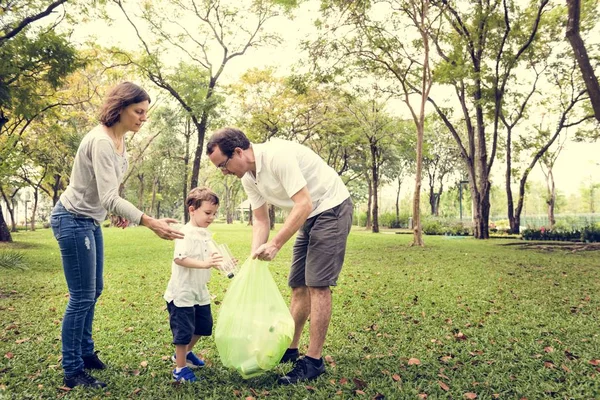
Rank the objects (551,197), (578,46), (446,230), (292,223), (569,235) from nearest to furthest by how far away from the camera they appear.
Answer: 1. (292,223)
2. (578,46)
3. (569,235)
4. (446,230)
5. (551,197)

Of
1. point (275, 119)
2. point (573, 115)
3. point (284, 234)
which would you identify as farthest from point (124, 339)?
point (573, 115)

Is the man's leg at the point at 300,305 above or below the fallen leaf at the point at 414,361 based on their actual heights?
above

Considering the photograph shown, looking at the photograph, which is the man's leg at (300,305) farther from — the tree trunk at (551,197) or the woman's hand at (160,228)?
the tree trunk at (551,197)

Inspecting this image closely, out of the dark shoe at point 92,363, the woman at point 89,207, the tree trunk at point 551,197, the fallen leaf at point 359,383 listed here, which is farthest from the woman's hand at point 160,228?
the tree trunk at point 551,197

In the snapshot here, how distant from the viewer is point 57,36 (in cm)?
1134

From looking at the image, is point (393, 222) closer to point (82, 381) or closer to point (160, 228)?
point (82, 381)

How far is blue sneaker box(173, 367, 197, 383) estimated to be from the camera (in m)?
2.78

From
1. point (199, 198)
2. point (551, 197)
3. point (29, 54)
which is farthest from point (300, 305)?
point (551, 197)

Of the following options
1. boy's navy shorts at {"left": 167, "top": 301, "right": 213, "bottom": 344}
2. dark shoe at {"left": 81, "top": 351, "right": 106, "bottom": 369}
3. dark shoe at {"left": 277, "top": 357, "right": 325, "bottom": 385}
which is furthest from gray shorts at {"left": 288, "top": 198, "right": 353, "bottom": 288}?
dark shoe at {"left": 81, "top": 351, "right": 106, "bottom": 369}

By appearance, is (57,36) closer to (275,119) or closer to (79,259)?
(79,259)

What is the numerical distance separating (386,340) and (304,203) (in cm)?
183

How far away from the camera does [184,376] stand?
279 centimetres

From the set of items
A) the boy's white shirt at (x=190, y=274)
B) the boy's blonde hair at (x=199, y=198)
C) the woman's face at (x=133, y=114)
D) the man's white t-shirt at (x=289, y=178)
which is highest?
the woman's face at (x=133, y=114)

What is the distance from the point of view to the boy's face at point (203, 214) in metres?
2.88
